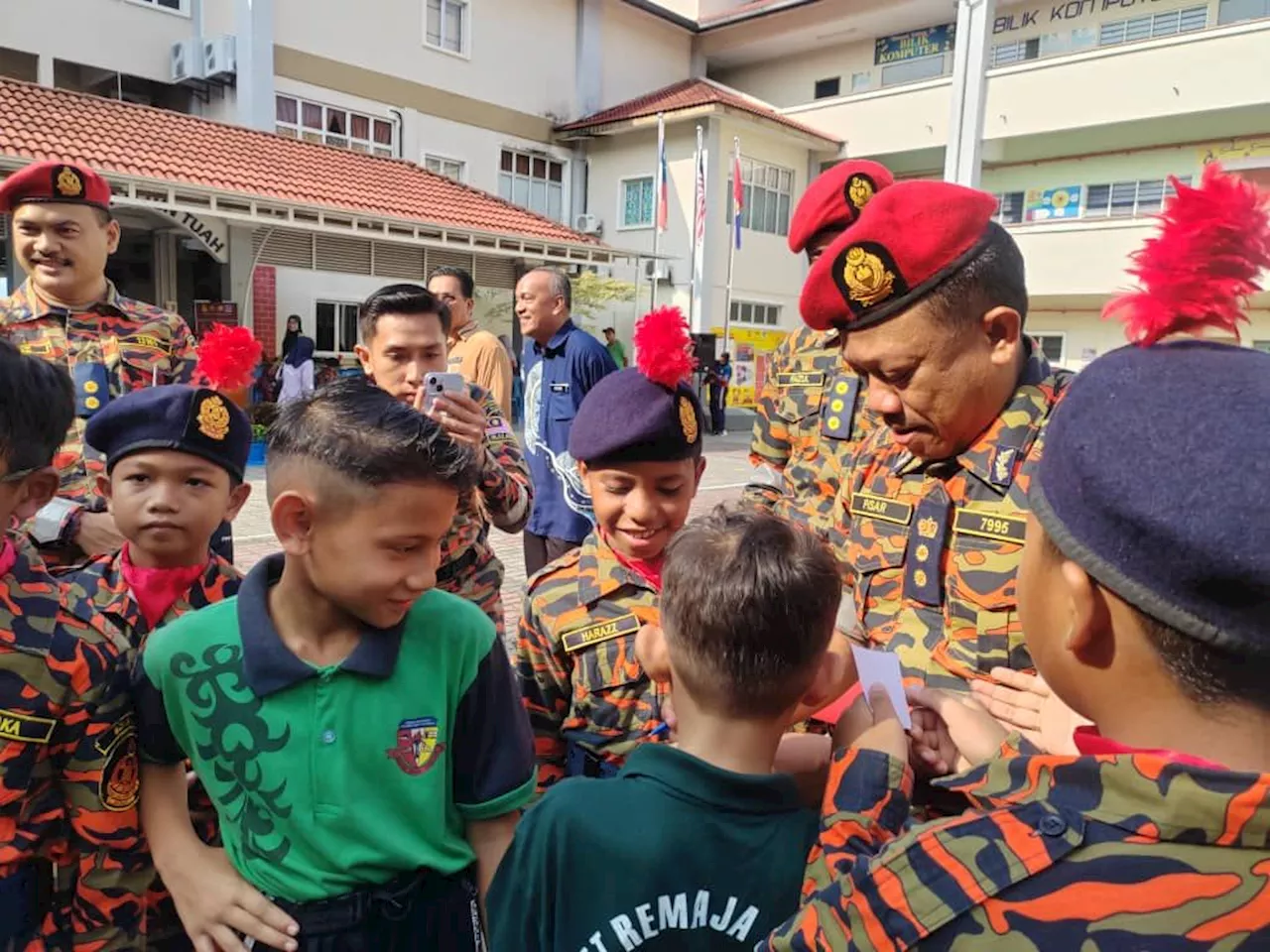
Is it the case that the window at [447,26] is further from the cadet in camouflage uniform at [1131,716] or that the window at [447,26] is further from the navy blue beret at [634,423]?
the cadet in camouflage uniform at [1131,716]

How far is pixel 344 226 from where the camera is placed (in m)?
13.2

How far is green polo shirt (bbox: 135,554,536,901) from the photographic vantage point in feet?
4.66

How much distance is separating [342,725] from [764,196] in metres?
21.0

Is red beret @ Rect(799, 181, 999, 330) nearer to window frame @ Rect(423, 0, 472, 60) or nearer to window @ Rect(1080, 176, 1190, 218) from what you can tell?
window frame @ Rect(423, 0, 472, 60)

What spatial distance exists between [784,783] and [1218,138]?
71.4ft

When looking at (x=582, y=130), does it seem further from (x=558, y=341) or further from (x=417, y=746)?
(x=417, y=746)

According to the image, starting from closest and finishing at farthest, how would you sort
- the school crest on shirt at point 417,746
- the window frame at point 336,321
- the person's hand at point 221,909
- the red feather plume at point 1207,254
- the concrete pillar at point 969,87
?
1. the red feather plume at point 1207,254
2. the person's hand at point 221,909
3. the school crest on shirt at point 417,746
4. the concrete pillar at point 969,87
5. the window frame at point 336,321

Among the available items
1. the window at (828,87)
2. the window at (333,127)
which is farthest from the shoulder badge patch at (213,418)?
the window at (828,87)

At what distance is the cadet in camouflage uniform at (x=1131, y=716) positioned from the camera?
2.43ft

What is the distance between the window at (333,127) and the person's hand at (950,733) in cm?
1676

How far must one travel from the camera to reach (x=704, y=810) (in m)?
1.16

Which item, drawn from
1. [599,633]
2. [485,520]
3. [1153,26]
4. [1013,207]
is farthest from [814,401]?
[1153,26]

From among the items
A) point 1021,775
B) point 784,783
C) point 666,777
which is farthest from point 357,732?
point 1021,775

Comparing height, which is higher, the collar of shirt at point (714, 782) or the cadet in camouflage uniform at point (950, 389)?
the cadet in camouflage uniform at point (950, 389)
